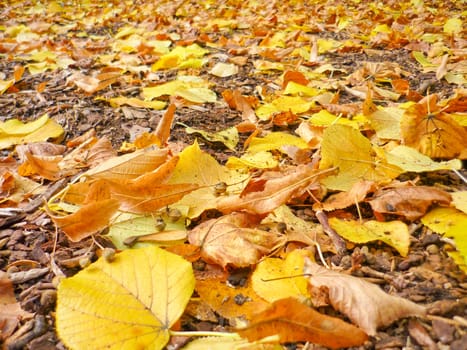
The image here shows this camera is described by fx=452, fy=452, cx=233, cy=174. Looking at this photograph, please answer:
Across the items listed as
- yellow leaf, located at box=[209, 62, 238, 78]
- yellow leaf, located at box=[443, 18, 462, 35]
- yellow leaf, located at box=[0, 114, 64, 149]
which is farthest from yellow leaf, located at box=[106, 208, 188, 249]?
yellow leaf, located at box=[443, 18, 462, 35]

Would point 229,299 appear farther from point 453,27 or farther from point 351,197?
point 453,27

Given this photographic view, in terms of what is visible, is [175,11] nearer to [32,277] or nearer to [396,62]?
[396,62]

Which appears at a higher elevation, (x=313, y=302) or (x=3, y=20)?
(x=313, y=302)

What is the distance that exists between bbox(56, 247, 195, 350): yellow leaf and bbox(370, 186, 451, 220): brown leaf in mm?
416

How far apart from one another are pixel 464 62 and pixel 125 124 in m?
1.47

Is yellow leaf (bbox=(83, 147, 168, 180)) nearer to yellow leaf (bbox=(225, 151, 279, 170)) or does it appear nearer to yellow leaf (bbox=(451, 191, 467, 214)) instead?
yellow leaf (bbox=(225, 151, 279, 170))

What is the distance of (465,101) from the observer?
1.31 meters

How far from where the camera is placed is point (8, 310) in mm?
709

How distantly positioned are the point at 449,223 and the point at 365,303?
297mm

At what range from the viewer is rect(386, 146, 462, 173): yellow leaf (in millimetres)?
926

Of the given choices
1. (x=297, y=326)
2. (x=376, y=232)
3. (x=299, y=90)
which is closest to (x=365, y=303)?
(x=297, y=326)

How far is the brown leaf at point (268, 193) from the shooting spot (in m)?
0.83

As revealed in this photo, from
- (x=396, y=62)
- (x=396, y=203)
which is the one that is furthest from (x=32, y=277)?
(x=396, y=62)

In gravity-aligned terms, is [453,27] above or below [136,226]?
below
